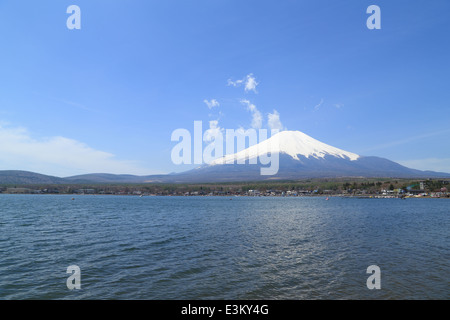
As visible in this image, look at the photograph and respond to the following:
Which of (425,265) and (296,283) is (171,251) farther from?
(425,265)

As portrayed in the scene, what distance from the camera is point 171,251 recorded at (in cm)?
2212

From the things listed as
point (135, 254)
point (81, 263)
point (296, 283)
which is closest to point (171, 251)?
point (135, 254)

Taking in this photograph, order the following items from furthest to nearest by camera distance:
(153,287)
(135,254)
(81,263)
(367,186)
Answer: (367,186)
(135,254)
(81,263)
(153,287)

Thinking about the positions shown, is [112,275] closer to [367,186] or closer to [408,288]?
[408,288]

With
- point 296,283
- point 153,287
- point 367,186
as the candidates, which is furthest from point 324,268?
point 367,186

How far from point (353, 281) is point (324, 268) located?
254 cm

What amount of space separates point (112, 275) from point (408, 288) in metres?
16.3

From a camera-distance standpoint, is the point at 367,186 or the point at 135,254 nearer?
the point at 135,254
